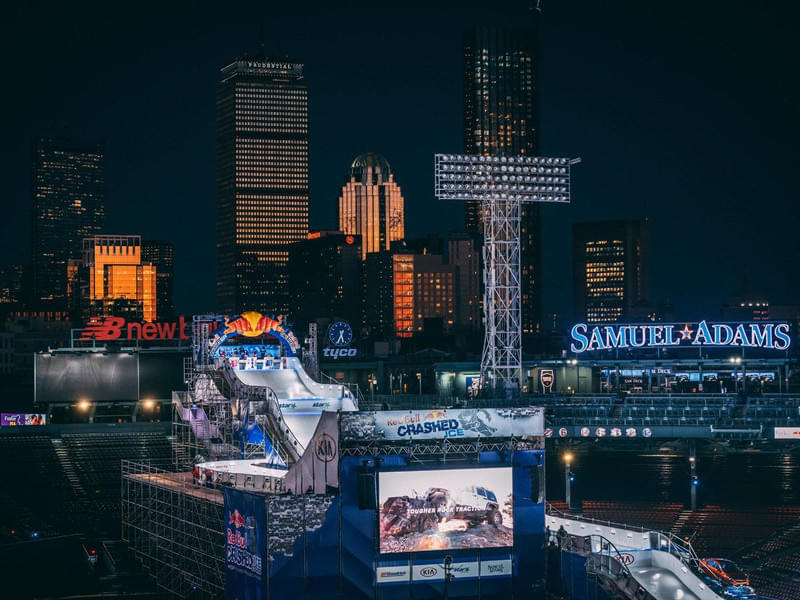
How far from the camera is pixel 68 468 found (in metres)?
77.8

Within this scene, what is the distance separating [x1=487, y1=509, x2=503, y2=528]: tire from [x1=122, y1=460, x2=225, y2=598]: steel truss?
450 inches

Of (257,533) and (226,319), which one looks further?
(226,319)

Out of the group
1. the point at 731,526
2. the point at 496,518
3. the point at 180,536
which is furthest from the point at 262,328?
the point at 496,518

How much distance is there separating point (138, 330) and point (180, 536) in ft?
166

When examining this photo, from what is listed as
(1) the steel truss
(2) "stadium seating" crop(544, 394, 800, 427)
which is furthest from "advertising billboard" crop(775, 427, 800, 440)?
(1) the steel truss

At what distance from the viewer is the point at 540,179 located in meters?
81.6

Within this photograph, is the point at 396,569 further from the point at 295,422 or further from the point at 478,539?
the point at 295,422

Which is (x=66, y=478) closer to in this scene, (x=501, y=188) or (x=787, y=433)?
A: (x=501, y=188)

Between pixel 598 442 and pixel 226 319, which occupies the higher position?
pixel 226 319

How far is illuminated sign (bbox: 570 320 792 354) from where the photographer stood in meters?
94.8

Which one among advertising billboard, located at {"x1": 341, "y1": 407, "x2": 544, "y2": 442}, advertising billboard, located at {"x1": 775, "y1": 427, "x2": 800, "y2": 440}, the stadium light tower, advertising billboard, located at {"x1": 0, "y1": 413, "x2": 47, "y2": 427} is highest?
the stadium light tower

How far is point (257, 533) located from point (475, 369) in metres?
90.3

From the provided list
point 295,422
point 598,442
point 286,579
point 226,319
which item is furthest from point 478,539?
point 226,319

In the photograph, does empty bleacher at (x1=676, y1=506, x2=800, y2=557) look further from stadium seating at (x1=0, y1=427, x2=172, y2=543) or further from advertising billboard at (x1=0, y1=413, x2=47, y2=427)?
advertising billboard at (x1=0, y1=413, x2=47, y2=427)
